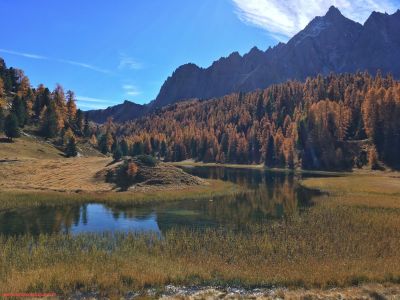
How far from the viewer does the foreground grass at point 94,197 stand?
69250 mm

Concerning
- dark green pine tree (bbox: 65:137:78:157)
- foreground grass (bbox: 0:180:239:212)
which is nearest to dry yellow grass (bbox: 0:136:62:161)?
dark green pine tree (bbox: 65:137:78:157)

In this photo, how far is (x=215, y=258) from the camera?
34.3 m

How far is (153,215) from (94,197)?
22.0 metres

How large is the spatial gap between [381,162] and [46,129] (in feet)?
438

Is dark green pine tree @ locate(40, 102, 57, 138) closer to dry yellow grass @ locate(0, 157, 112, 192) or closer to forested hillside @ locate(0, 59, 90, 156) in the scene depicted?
forested hillside @ locate(0, 59, 90, 156)

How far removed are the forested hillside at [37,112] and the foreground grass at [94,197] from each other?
69.6m

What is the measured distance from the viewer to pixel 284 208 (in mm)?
68500

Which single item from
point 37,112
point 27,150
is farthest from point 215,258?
point 37,112

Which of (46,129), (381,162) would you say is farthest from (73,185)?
(381,162)

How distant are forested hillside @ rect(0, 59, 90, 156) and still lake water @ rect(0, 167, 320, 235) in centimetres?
8024

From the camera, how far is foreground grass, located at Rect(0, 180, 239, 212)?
69.2 meters

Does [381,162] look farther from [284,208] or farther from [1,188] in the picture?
[1,188]

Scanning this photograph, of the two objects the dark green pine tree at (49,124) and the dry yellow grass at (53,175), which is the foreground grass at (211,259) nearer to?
the dry yellow grass at (53,175)

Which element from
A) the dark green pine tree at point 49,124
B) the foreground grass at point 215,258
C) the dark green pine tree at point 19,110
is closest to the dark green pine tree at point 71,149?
the dark green pine tree at point 49,124
